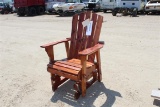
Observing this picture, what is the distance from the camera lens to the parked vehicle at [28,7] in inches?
803

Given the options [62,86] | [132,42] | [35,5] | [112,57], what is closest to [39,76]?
[62,86]

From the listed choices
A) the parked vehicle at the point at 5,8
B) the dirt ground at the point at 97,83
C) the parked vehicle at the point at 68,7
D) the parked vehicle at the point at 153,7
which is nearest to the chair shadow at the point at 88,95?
the dirt ground at the point at 97,83

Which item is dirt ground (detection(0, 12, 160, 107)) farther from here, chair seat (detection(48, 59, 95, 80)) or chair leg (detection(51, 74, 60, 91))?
chair seat (detection(48, 59, 95, 80))

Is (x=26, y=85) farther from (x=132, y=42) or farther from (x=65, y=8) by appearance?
(x=65, y=8)

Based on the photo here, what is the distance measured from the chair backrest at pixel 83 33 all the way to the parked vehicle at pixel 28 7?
17.9m

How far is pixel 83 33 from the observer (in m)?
3.79

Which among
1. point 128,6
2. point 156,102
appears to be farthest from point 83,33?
point 128,6

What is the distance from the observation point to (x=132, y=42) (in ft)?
21.7

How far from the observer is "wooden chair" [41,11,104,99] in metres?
3.14

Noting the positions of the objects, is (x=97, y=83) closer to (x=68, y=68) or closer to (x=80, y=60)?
(x=80, y=60)

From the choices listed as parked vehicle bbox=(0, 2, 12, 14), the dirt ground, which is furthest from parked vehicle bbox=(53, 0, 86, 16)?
the dirt ground

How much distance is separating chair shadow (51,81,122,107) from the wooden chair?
86 millimetres

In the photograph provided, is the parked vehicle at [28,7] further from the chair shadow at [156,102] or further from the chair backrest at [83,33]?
the chair shadow at [156,102]

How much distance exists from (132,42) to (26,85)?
13.4 ft
